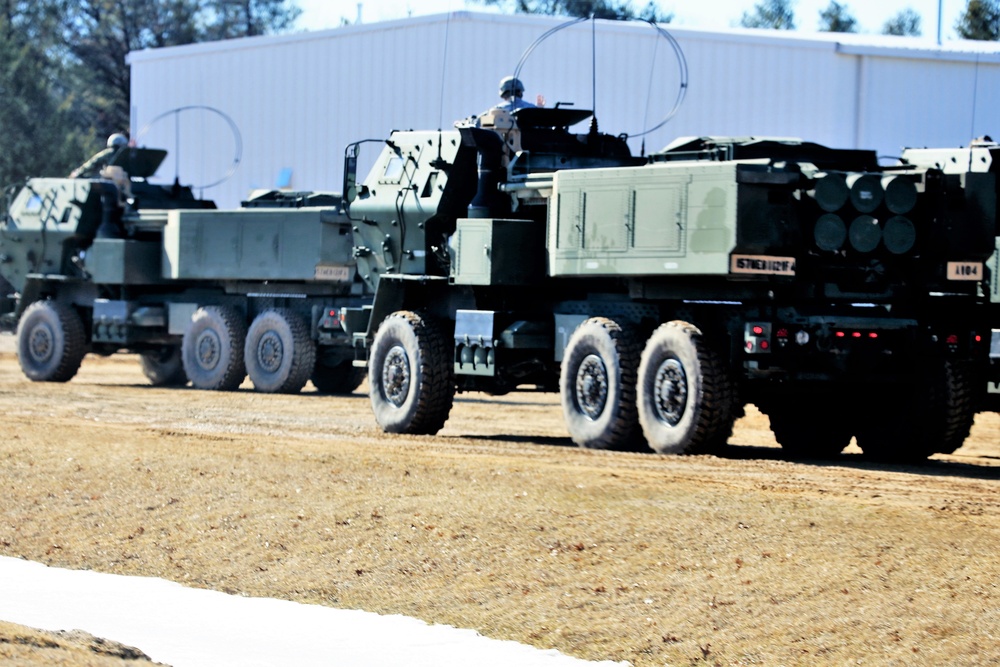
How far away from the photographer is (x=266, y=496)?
40.1 feet

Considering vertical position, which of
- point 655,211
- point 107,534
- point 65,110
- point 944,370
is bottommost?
point 107,534

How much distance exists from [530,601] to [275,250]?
15332 mm

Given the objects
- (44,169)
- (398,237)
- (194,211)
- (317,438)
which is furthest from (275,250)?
(44,169)

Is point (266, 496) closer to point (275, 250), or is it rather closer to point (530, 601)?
point (530, 601)

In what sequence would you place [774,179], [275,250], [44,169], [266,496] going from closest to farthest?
[266,496]
[774,179]
[275,250]
[44,169]

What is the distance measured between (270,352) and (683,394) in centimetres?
1025

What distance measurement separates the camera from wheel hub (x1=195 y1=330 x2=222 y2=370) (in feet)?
81.7

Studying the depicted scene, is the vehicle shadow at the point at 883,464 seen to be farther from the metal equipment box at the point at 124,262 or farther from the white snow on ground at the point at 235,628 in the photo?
the metal equipment box at the point at 124,262

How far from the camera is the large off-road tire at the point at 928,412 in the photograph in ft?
49.6

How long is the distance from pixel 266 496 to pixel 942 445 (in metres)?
5.97

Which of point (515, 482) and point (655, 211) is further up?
point (655, 211)

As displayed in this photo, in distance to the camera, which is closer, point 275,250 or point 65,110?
point 275,250

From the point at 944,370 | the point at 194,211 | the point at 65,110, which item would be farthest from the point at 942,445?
the point at 65,110

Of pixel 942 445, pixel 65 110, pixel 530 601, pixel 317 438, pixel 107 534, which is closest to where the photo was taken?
pixel 530 601
